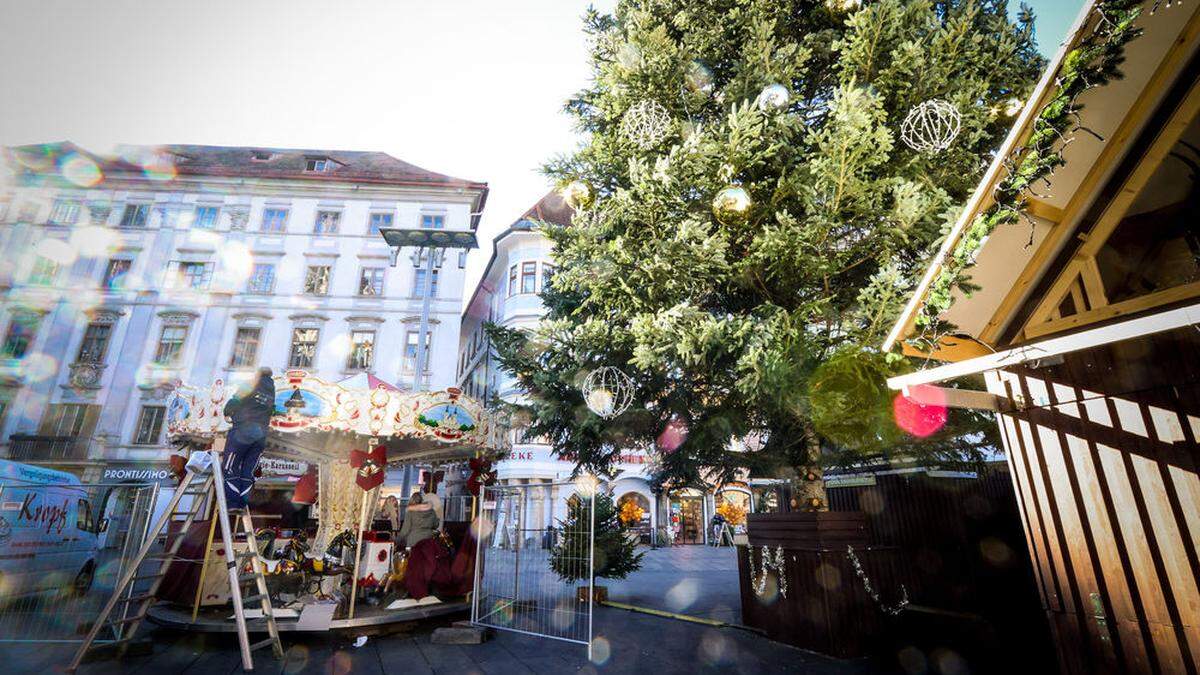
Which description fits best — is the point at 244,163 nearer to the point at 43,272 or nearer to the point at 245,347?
the point at 43,272

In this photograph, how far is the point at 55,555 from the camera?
905 cm

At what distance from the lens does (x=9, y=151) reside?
2744cm

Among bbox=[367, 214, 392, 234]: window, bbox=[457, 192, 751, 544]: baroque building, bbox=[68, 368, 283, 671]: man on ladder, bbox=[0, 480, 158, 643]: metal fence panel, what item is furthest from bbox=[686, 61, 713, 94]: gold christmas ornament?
bbox=[367, 214, 392, 234]: window

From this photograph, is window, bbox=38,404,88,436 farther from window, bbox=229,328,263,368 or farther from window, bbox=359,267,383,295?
window, bbox=359,267,383,295

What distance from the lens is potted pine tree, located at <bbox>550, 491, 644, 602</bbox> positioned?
31.1 ft

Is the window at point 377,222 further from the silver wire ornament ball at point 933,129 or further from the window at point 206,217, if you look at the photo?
the silver wire ornament ball at point 933,129

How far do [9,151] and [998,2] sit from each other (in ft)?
143

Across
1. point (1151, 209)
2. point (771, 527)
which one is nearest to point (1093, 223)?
point (1151, 209)

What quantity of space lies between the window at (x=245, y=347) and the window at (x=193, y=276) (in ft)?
12.1

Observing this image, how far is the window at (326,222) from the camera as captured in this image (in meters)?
26.6

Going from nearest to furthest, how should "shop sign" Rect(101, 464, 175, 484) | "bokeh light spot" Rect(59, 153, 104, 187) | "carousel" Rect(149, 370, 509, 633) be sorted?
1. "carousel" Rect(149, 370, 509, 633)
2. "shop sign" Rect(101, 464, 175, 484)
3. "bokeh light spot" Rect(59, 153, 104, 187)

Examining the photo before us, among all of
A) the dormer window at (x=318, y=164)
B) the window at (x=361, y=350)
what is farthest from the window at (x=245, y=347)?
the dormer window at (x=318, y=164)

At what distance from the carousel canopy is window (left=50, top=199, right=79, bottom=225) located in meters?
27.4

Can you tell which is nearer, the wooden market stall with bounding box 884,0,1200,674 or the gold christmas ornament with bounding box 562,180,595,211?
the wooden market stall with bounding box 884,0,1200,674
